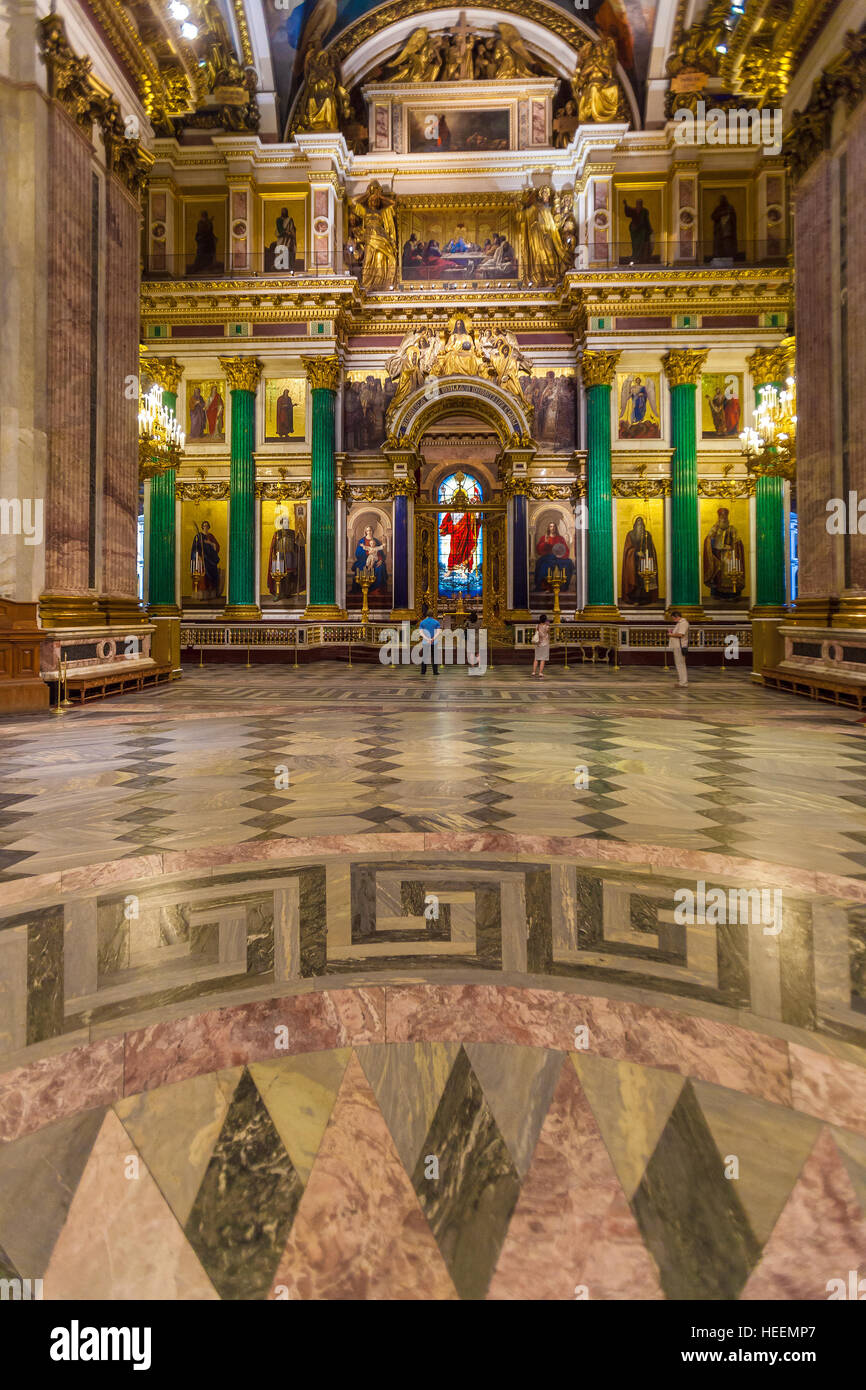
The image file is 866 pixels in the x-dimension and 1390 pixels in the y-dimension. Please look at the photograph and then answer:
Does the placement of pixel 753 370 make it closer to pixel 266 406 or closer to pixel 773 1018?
pixel 266 406

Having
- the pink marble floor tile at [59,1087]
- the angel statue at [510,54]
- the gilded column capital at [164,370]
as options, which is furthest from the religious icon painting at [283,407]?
the pink marble floor tile at [59,1087]

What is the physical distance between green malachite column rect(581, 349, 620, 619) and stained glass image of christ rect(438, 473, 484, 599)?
384cm

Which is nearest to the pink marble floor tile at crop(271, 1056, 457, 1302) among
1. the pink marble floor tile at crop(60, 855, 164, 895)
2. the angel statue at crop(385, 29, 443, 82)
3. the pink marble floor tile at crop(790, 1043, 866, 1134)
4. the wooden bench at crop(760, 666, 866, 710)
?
the pink marble floor tile at crop(790, 1043, 866, 1134)

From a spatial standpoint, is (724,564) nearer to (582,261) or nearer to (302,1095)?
(582,261)

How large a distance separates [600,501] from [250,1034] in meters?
18.7

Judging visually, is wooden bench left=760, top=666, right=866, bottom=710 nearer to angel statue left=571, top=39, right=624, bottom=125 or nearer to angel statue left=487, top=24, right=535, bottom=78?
angel statue left=571, top=39, right=624, bottom=125

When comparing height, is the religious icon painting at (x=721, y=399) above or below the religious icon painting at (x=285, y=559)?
above

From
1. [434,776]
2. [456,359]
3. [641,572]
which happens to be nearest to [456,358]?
[456,359]

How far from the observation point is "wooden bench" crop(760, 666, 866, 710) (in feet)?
28.0

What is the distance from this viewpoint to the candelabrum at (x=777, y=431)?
1205 cm

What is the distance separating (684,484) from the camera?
18.9 meters

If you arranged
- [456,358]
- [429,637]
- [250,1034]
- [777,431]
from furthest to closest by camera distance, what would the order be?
[456,358] → [429,637] → [777,431] → [250,1034]

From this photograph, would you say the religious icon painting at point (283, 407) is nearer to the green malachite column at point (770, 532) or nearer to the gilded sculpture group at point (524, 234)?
the gilded sculpture group at point (524, 234)

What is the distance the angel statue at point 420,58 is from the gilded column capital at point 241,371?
8902mm
